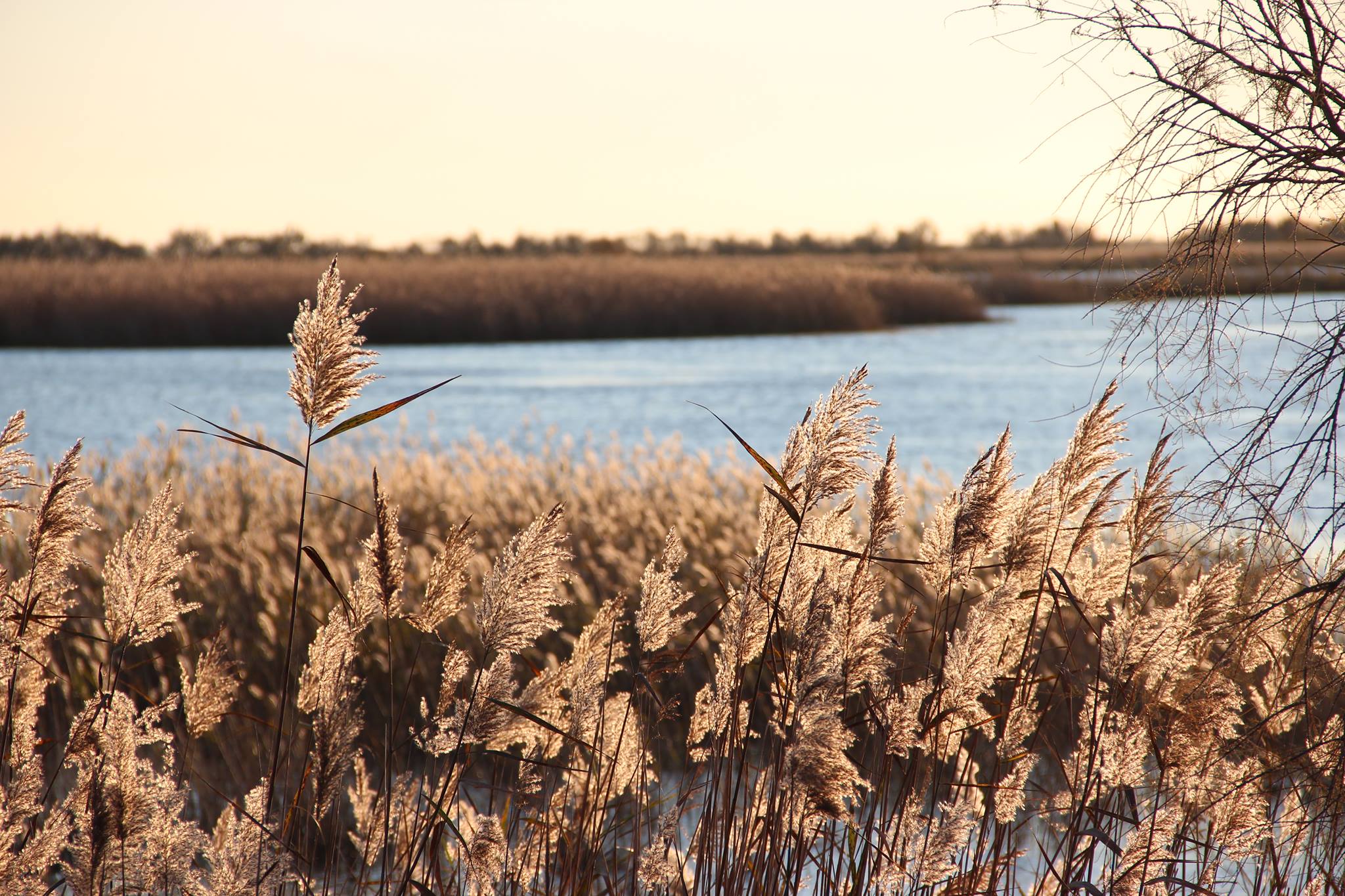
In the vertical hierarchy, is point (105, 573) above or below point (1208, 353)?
below

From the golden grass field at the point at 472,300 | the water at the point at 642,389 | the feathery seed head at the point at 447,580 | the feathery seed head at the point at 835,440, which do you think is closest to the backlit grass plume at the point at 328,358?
the feathery seed head at the point at 447,580

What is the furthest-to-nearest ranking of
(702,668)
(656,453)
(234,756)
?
(656,453)
(702,668)
(234,756)

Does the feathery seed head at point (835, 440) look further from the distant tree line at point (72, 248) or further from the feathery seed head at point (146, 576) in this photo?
the distant tree line at point (72, 248)

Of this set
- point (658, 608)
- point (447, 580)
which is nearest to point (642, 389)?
point (658, 608)

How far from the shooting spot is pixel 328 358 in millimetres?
1640

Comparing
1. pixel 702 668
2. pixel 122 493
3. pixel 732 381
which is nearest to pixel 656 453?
pixel 702 668

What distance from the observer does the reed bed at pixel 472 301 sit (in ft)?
72.8

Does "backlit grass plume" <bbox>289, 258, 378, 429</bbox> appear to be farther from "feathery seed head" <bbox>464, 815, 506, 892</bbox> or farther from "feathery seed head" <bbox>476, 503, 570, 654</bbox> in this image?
"feathery seed head" <bbox>464, 815, 506, 892</bbox>

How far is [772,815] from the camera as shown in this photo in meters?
1.93

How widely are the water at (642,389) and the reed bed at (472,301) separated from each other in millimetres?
626

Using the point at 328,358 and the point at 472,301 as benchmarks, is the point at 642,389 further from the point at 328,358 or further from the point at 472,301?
the point at 328,358

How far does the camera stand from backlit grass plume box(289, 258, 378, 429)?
164cm

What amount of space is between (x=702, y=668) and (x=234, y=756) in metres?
1.86

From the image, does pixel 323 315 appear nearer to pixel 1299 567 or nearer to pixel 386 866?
pixel 386 866
